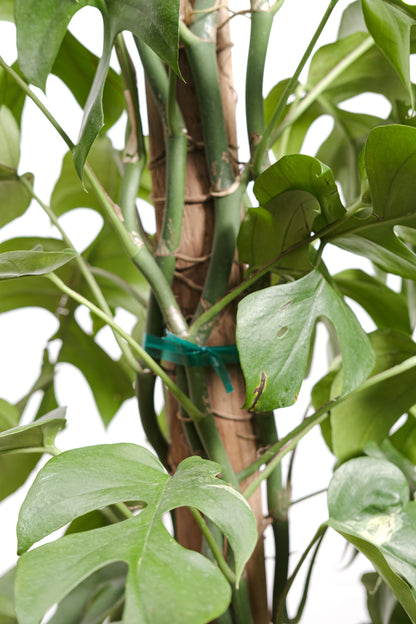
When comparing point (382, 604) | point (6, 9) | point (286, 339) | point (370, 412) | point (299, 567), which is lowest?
point (382, 604)

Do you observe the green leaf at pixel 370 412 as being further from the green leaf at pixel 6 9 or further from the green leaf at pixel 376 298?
the green leaf at pixel 6 9

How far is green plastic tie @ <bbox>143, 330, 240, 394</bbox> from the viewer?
1.87 feet

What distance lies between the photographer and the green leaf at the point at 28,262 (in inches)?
18.1

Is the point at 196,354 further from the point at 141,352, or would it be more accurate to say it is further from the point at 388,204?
the point at 388,204

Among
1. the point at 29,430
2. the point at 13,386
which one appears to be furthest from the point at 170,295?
the point at 13,386

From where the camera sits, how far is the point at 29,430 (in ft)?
1.60

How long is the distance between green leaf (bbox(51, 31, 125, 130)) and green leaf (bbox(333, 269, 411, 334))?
300 mm

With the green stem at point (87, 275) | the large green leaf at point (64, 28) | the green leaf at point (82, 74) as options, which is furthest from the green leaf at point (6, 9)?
the large green leaf at point (64, 28)

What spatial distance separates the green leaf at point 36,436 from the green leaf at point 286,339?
15 cm

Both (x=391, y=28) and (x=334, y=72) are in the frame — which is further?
(x=334, y=72)

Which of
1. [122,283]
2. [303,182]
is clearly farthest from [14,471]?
[303,182]

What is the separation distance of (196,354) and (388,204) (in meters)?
0.20

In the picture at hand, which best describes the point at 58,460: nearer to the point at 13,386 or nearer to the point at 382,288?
the point at 382,288

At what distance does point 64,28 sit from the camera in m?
0.47
